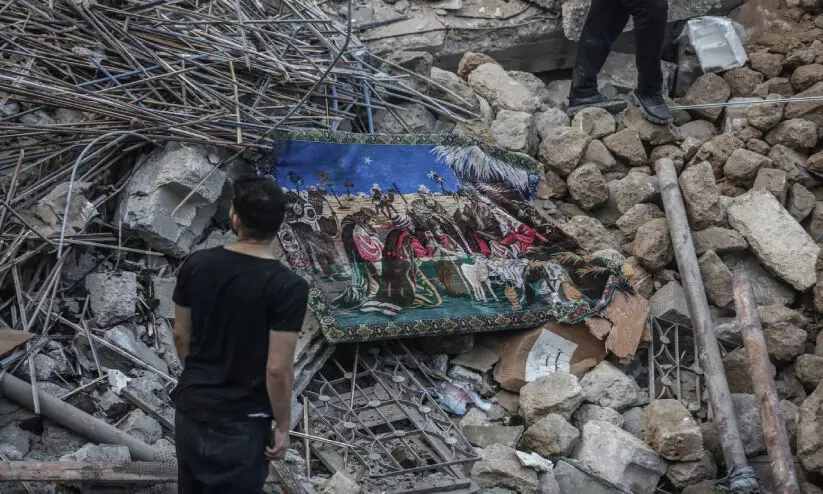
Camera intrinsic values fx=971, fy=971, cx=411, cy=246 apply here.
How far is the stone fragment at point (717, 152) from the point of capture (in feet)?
23.5

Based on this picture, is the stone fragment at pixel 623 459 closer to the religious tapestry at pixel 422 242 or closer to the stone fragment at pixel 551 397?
the stone fragment at pixel 551 397

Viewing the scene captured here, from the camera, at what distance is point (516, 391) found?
5.83 metres

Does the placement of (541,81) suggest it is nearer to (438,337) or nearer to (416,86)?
(416,86)

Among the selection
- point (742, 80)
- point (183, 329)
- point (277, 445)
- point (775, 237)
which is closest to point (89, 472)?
point (183, 329)

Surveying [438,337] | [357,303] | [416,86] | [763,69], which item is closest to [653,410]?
[438,337]

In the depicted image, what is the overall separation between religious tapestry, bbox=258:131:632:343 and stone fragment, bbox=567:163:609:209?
1.14 feet

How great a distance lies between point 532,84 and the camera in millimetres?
8016

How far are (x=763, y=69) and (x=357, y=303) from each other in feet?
13.9

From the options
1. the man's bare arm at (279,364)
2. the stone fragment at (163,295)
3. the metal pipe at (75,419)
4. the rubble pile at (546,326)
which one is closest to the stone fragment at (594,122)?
the rubble pile at (546,326)

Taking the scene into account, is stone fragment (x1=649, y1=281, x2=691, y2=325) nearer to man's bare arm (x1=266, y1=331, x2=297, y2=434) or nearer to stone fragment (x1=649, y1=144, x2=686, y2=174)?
stone fragment (x1=649, y1=144, x2=686, y2=174)

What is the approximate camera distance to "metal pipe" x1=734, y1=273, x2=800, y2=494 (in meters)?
5.02

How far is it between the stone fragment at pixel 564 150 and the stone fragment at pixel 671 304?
128 cm

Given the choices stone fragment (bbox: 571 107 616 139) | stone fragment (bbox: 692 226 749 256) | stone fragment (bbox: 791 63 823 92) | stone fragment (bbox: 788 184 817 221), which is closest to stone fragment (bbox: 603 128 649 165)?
stone fragment (bbox: 571 107 616 139)

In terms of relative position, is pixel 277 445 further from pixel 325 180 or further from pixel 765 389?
pixel 325 180
